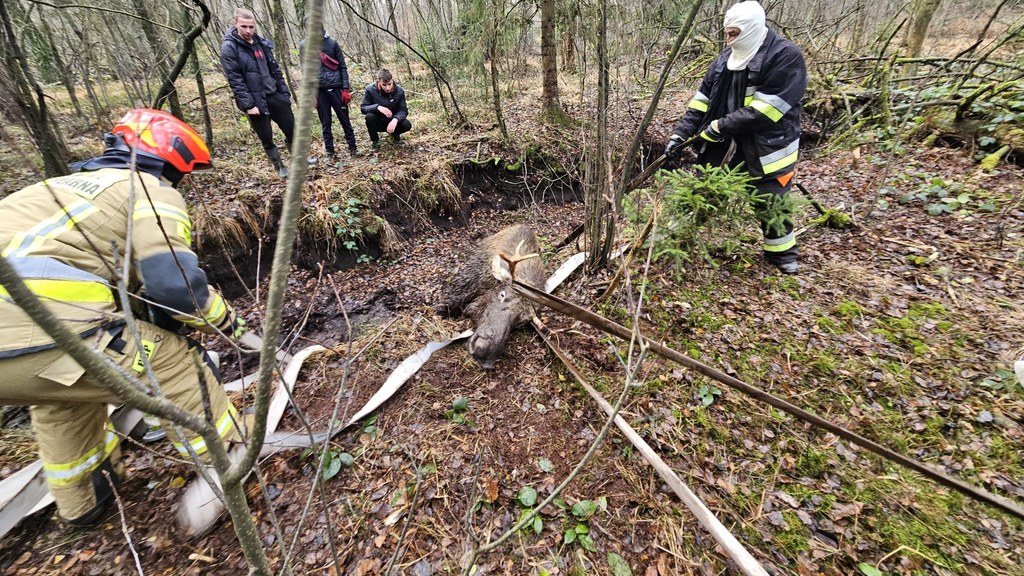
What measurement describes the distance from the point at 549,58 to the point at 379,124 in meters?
3.04

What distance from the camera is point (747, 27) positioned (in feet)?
9.46

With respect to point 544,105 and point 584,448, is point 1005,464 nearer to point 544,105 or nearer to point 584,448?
point 584,448

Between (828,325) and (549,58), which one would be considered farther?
(549,58)

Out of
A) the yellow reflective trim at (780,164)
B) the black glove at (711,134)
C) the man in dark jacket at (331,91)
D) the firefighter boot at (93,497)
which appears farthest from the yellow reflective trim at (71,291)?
the man in dark jacket at (331,91)

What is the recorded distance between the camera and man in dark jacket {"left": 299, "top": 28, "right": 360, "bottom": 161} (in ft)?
18.7

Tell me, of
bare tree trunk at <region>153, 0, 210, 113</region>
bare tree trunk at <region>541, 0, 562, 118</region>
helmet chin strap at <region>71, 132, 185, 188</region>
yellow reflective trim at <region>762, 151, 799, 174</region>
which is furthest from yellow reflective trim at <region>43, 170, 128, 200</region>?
bare tree trunk at <region>541, 0, 562, 118</region>

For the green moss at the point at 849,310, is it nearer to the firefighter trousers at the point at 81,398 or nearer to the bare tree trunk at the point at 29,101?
the firefighter trousers at the point at 81,398

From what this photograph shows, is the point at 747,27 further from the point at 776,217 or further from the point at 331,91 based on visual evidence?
the point at 331,91

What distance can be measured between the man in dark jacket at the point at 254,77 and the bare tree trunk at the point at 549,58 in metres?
4.01

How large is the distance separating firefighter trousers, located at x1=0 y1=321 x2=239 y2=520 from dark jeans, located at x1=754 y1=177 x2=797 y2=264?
13.4 ft

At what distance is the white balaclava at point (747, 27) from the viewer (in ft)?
9.39

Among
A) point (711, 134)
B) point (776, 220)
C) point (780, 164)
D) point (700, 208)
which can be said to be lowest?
point (776, 220)

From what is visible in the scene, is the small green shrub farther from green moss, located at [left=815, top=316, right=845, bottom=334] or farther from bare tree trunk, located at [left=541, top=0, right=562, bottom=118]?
bare tree trunk, located at [left=541, top=0, right=562, bottom=118]

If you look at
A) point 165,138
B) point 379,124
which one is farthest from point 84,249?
point 379,124
